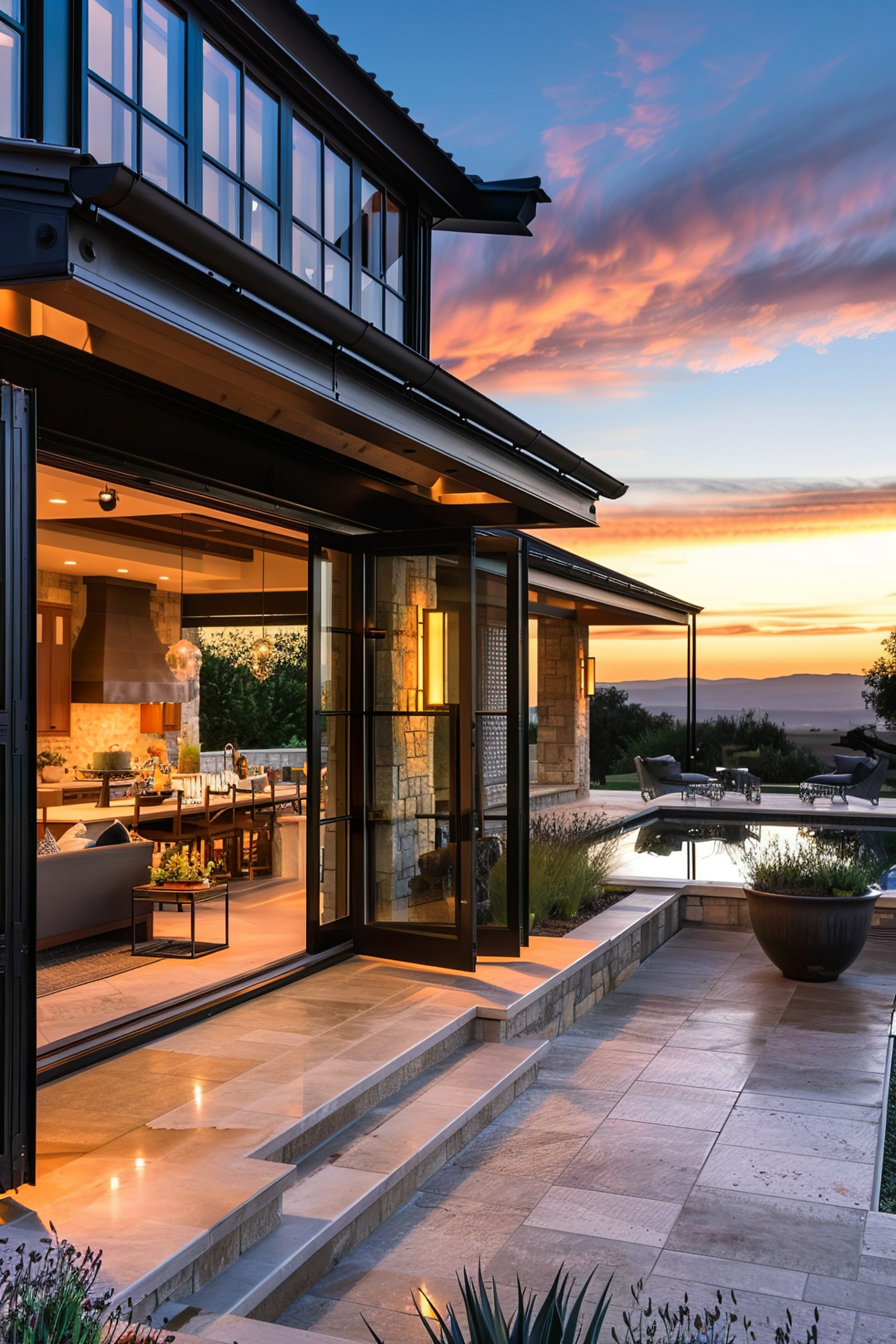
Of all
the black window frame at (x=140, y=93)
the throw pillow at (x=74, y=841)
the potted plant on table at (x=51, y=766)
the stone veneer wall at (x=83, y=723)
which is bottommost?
the throw pillow at (x=74, y=841)

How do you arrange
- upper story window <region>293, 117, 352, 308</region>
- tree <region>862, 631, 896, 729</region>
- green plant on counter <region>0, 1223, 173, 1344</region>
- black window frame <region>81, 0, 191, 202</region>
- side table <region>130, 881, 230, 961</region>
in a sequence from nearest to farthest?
1. green plant on counter <region>0, 1223, 173, 1344</region>
2. black window frame <region>81, 0, 191, 202</region>
3. upper story window <region>293, 117, 352, 308</region>
4. side table <region>130, 881, 230, 961</region>
5. tree <region>862, 631, 896, 729</region>

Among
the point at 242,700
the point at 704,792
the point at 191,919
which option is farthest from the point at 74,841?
the point at 704,792

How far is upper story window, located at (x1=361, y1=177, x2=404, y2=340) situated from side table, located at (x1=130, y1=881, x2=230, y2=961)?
3966mm

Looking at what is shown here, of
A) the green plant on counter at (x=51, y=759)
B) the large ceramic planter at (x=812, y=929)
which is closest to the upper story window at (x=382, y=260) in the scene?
the large ceramic planter at (x=812, y=929)

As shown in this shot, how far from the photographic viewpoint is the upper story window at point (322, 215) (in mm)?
6594

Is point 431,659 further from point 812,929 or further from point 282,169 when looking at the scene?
point 812,929

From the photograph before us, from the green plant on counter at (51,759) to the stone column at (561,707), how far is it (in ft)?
29.5

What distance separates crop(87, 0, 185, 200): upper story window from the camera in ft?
15.6

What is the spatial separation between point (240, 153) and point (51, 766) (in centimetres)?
839

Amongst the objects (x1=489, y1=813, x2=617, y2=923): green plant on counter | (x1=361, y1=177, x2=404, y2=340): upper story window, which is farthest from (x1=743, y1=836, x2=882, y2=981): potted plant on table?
(x1=361, y1=177, x2=404, y2=340): upper story window

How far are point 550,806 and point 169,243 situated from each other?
15099 mm

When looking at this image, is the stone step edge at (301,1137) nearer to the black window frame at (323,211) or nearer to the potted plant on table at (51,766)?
the black window frame at (323,211)

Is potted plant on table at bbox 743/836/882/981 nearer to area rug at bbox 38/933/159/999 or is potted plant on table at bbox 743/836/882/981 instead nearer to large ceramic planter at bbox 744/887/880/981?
large ceramic planter at bbox 744/887/880/981

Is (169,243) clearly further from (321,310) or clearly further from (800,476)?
(800,476)
